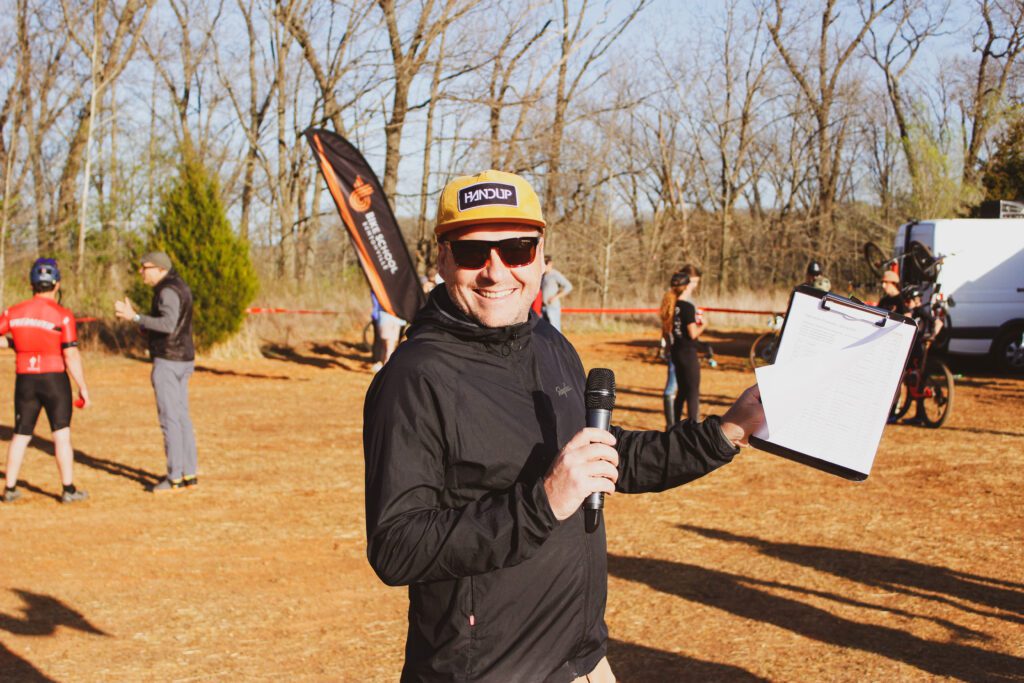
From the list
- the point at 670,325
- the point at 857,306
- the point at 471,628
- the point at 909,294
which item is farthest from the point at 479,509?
the point at 909,294

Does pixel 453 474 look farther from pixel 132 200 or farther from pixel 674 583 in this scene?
pixel 132 200

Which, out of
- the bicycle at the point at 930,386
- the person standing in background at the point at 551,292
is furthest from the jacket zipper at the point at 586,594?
the person standing in background at the point at 551,292

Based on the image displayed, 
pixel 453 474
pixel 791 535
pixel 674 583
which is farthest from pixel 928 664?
pixel 453 474

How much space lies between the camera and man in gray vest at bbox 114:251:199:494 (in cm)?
839

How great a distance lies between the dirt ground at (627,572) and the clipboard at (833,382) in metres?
3.06

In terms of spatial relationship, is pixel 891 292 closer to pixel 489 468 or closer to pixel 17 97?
pixel 489 468

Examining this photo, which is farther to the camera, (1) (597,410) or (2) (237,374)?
(2) (237,374)

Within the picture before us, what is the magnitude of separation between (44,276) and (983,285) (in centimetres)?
1489

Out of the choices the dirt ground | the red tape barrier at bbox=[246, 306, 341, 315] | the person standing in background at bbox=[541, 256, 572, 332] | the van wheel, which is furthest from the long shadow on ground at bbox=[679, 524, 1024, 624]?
the red tape barrier at bbox=[246, 306, 341, 315]

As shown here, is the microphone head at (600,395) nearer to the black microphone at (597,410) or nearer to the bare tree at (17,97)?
the black microphone at (597,410)

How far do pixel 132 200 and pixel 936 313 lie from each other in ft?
70.0

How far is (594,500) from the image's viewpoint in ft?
6.32

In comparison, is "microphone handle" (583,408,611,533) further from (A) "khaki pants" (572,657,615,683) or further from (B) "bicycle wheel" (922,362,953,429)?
(B) "bicycle wheel" (922,362,953,429)

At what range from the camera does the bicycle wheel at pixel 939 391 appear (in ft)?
37.4
